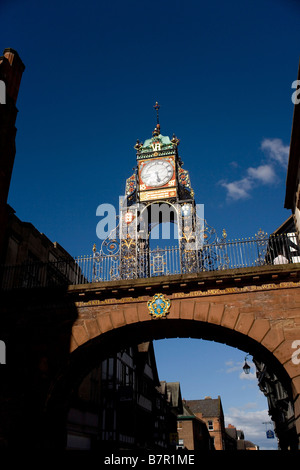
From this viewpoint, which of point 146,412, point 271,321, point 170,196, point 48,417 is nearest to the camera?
point 271,321

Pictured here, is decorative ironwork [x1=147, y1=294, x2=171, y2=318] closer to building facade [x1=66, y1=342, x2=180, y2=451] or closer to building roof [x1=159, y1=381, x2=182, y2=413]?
building facade [x1=66, y1=342, x2=180, y2=451]

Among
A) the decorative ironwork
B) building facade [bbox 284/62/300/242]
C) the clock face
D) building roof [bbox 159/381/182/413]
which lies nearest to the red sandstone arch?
the decorative ironwork

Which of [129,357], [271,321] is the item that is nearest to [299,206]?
[271,321]

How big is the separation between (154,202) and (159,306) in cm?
805

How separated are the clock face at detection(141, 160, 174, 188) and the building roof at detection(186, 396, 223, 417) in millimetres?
63260

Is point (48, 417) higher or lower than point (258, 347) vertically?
lower

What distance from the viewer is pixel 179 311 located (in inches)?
563

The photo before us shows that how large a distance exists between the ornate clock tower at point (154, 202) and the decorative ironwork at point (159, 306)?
3.47 m

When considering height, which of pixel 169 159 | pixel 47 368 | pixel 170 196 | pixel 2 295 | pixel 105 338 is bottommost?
pixel 47 368

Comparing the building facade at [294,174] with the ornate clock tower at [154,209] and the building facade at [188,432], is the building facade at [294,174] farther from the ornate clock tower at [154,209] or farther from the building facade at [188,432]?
the building facade at [188,432]

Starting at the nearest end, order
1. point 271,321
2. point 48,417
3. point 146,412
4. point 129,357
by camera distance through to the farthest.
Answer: point 271,321, point 48,417, point 129,357, point 146,412

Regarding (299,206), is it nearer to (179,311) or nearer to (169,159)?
(179,311)

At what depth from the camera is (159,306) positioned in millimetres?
14453

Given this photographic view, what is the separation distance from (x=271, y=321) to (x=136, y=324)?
15.5 ft
